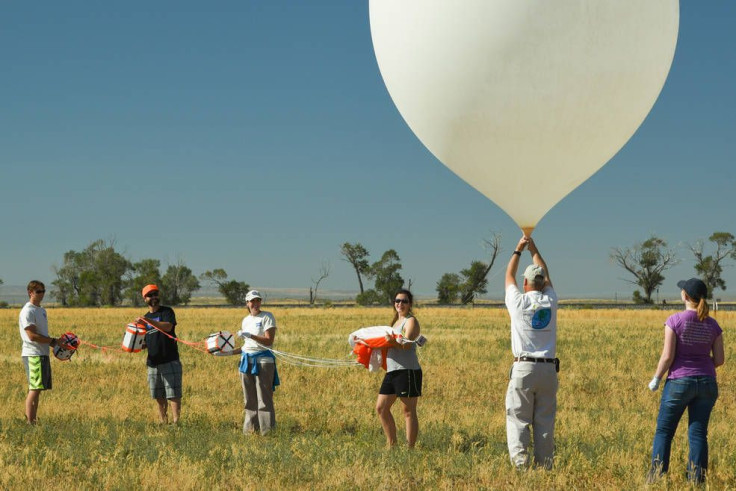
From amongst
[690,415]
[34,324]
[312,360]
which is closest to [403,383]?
[690,415]

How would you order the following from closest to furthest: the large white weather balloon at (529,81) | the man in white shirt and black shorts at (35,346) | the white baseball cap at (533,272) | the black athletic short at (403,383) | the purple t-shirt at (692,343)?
1. the large white weather balloon at (529,81)
2. the purple t-shirt at (692,343)
3. the white baseball cap at (533,272)
4. the black athletic short at (403,383)
5. the man in white shirt and black shorts at (35,346)

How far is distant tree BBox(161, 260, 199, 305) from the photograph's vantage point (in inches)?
4336

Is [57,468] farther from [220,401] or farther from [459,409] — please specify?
[459,409]

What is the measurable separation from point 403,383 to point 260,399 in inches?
82.0

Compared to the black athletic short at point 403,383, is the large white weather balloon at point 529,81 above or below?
above

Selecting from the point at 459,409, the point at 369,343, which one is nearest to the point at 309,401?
the point at 459,409

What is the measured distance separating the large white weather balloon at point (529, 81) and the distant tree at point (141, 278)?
95.9m

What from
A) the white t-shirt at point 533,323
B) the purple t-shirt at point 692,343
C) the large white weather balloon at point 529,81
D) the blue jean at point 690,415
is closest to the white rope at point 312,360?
the white t-shirt at point 533,323

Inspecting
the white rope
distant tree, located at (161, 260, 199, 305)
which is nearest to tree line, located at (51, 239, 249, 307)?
distant tree, located at (161, 260, 199, 305)

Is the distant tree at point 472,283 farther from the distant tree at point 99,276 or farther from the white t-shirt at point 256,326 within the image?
the white t-shirt at point 256,326

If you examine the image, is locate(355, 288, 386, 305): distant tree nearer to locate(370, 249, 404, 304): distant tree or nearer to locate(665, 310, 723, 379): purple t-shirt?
locate(370, 249, 404, 304): distant tree

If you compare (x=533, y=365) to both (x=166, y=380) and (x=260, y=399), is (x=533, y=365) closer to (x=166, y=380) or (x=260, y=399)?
(x=260, y=399)

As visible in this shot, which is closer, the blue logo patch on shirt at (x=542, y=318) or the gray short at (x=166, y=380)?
the blue logo patch on shirt at (x=542, y=318)

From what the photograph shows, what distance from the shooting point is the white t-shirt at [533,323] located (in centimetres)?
647
